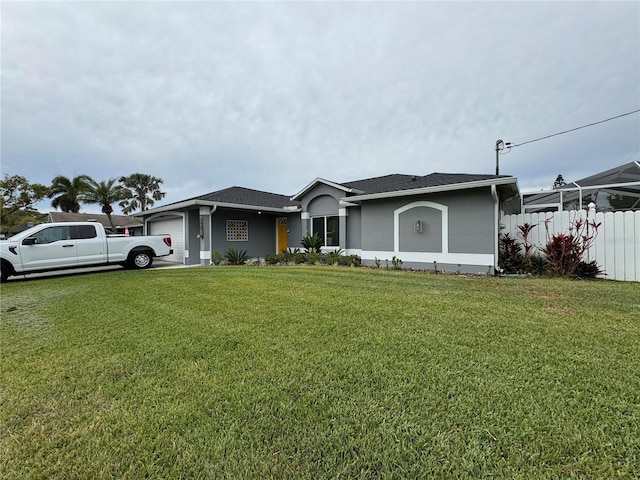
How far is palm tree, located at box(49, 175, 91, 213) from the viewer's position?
2869 centimetres

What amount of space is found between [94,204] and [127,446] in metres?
29.2

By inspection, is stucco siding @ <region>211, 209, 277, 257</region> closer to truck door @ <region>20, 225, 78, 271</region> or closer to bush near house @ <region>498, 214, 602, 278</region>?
truck door @ <region>20, 225, 78, 271</region>

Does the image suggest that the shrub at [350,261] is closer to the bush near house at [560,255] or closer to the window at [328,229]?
the window at [328,229]

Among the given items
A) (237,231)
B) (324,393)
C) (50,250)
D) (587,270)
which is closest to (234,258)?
(237,231)

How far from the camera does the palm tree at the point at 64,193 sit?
28.7 m

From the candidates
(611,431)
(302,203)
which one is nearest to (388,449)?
(611,431)

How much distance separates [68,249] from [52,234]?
0.64m

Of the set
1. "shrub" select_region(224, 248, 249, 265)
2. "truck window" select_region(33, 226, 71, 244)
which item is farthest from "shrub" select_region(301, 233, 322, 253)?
"truck window" select_region(33, 226, 71, 244)

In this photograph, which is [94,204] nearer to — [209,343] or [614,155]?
[209,343]

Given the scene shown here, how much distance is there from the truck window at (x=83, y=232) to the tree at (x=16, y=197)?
27.7m

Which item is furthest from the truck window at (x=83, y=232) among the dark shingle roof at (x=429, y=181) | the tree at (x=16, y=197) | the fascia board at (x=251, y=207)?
the tree at (x=16, y=197)

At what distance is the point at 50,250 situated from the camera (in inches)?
368

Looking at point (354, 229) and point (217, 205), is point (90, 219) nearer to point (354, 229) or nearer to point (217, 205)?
point (217, 205)

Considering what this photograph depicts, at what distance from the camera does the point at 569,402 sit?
224 cm
